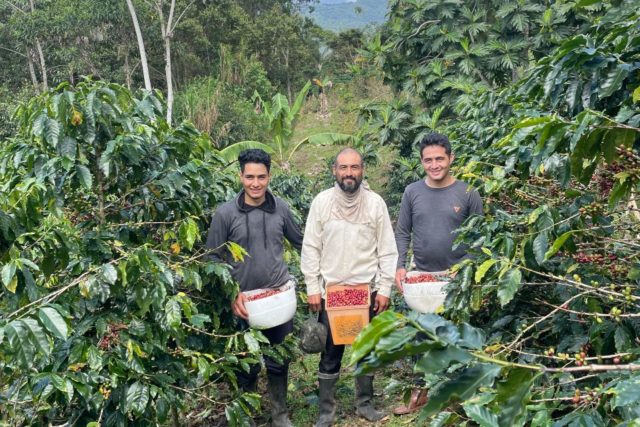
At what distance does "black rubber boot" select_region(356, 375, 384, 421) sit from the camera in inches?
144

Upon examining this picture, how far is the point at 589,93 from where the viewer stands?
2.06 metres

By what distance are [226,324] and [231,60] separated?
18211 millimetres

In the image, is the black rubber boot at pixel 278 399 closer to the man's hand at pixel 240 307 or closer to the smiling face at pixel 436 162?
the man's hand at pixel 240 307

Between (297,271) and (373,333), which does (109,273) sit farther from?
(297,271)

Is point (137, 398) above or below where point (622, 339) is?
below

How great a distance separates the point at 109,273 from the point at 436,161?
189 centimetres

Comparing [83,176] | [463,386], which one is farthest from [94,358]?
[463,386]

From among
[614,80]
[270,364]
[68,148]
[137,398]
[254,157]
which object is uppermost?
[614,80]

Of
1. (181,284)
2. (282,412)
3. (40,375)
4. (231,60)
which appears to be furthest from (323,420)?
(231,60)

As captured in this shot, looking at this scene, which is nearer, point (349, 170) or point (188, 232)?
point (188, 232)

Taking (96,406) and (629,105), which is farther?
(96,406)

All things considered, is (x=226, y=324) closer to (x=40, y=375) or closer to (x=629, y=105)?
(x=40, y=375)

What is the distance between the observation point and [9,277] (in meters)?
1.91

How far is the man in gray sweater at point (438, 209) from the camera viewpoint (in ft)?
11.1
